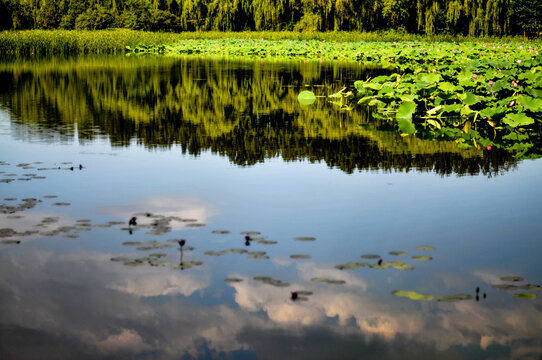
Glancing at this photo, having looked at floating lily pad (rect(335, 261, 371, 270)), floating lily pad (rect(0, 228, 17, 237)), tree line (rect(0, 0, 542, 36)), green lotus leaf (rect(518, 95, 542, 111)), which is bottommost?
floating lily pad (rect(335, 261, 371, 270))

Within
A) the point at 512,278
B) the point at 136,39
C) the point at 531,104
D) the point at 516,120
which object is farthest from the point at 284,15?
the point at 512,278

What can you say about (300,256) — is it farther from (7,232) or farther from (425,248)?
(7,232)

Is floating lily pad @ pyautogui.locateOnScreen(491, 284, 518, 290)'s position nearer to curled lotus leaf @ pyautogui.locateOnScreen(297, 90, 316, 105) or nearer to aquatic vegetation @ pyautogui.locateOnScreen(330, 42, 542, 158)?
aquatic vegetation @ pyautogui.locateOnScreen(330, 42, 542, 158)

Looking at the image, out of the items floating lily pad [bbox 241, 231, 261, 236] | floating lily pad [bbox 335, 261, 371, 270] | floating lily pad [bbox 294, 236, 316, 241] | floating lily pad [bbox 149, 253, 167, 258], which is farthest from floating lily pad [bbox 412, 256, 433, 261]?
floating lily pad [bbox 149, 253, 167, 258]

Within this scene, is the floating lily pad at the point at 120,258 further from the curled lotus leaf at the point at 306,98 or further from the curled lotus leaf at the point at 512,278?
the curled lotus leaf at the point at 306,98

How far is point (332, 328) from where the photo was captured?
129 inches

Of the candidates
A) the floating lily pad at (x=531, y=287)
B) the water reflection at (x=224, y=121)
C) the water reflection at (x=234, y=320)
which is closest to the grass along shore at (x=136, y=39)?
the water reflection at (x=224, y=121)

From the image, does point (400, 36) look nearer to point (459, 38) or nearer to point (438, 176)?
point (459, 38)

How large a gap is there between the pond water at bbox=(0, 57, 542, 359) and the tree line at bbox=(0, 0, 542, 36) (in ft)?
108

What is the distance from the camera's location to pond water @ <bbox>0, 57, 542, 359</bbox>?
321cm

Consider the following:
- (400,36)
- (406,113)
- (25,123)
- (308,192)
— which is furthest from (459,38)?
(308,192)

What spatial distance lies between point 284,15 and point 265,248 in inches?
1648

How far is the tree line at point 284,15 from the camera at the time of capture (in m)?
39.5

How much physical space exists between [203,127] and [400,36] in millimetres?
30446
